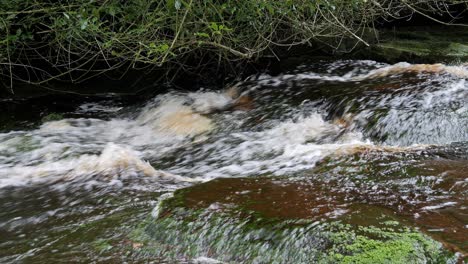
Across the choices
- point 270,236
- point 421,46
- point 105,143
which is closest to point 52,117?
point 105,143

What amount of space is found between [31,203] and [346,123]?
10.6 ft

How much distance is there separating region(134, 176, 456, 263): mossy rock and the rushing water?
152 millimetres

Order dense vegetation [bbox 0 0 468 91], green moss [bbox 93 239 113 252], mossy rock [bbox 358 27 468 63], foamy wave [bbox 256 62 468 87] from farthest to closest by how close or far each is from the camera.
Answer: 1. mossy rock [bbox 358 27 468 63]
2. foamy wave [bbox 256 62 468 87]
3. dense vegetation [bbox 0 0 468 91]
4. green moss [bbox 93 239 113 252]

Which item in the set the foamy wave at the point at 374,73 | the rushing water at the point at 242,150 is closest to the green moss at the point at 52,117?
the rushing water at the point at 242,150

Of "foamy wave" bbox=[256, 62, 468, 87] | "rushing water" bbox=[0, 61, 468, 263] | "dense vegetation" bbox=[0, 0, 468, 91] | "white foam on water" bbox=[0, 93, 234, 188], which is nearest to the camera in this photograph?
"rushing water" bbox=[0, 61, 468, 263]

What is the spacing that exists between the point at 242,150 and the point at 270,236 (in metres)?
2.43

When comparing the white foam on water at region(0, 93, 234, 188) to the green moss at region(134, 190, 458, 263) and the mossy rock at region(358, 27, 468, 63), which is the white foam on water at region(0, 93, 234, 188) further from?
the mossy rock at region(358, 27, 468, 63)

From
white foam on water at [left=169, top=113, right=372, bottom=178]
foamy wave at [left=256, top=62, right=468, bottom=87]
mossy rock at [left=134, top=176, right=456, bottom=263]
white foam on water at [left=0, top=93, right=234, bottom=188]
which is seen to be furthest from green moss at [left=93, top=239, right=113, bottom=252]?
foamy wave at [left=256, top=62, right=468, bottom=87]

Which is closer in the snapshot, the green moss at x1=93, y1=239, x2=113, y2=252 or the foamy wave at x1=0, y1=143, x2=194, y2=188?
the green moss at x1=93, y1=239, x2=113, y2=252

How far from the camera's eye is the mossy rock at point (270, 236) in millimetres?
2490

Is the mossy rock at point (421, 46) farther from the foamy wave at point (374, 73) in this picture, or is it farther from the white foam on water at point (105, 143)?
the white foam on water at point (105, 143)

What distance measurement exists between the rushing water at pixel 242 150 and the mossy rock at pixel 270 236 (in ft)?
0.50

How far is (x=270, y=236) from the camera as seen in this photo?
2.77 meters

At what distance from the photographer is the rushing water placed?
10.9 ft
